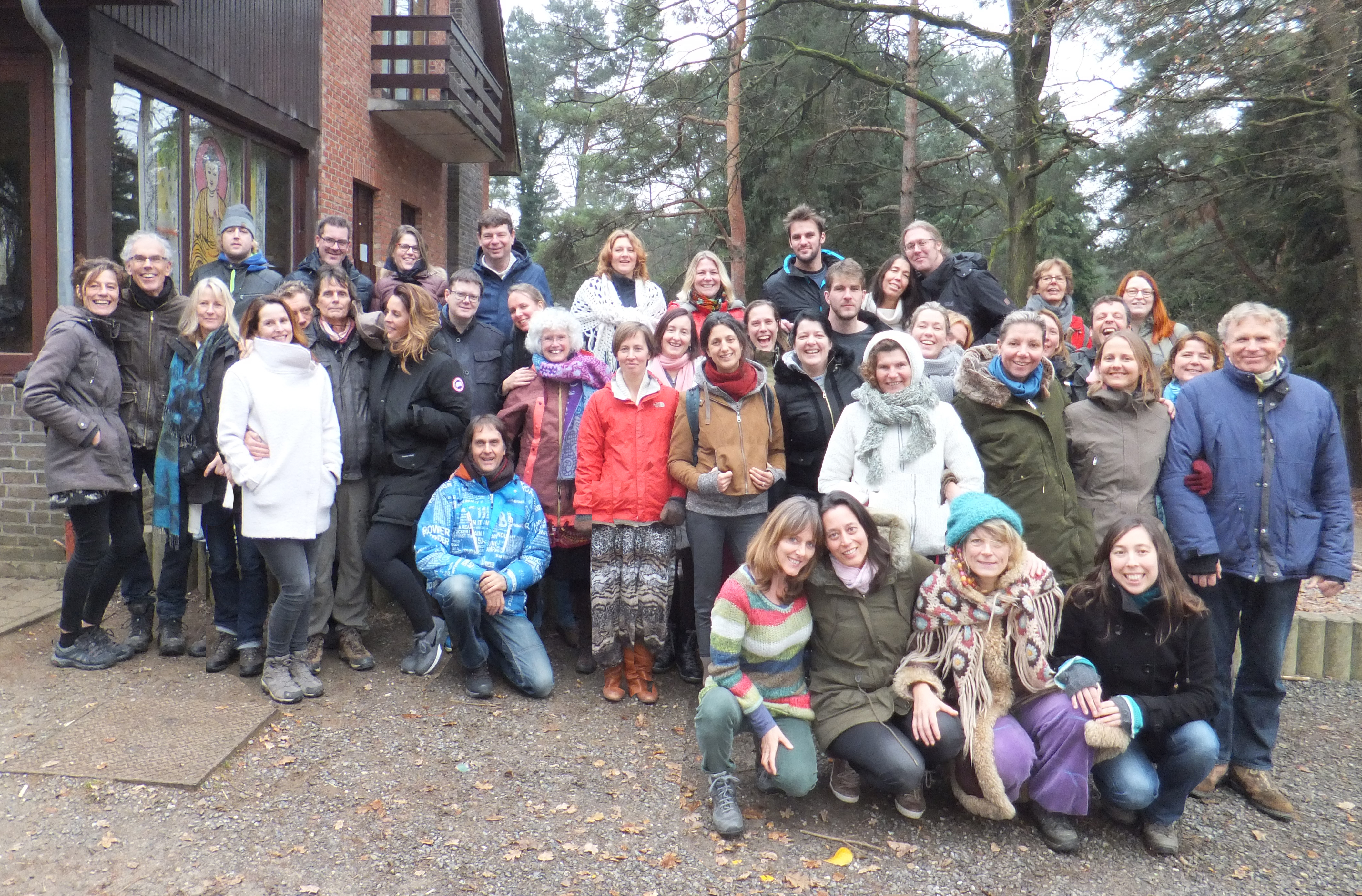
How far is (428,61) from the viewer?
548 inches

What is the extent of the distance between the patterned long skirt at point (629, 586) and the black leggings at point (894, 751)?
1338mm

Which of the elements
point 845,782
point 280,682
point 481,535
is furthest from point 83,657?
point 845,782

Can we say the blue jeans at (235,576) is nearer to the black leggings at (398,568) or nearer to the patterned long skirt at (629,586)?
the black leggings at (398,568)

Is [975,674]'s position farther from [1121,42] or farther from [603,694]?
[1121,42]

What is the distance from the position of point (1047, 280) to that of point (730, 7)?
7.87 m

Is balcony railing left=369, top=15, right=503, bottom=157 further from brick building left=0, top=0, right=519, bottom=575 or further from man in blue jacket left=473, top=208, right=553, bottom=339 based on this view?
man in blue jacket left=473, top=208, right=553, bottom=339

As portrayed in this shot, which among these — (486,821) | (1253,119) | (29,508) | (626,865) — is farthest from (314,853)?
(1253,119)

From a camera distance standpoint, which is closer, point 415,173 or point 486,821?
point 486,821

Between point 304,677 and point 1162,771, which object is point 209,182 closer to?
point 304,677

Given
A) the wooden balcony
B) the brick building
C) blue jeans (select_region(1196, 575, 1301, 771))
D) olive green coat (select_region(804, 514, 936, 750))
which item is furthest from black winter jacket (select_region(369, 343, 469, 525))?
the wooden balcony

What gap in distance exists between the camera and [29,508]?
637cm

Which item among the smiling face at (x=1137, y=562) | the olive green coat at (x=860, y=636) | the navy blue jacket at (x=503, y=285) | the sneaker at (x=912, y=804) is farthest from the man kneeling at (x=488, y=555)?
the smiling face at (x=1137, y=562)

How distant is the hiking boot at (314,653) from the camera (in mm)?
4797

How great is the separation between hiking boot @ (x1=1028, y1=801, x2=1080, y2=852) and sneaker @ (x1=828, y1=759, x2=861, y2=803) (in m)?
0.71
